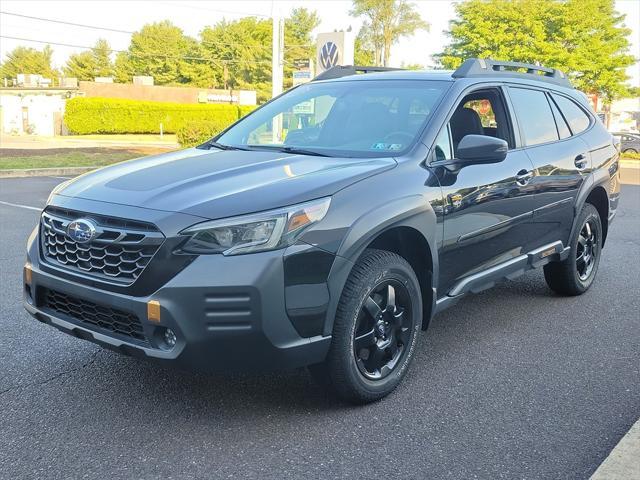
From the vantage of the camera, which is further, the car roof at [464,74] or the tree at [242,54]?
the tree at [242,54]

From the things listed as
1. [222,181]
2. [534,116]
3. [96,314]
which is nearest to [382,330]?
[222,181]

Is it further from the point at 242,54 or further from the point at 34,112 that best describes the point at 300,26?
the point at 34,112

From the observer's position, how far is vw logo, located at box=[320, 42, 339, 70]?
18.6m

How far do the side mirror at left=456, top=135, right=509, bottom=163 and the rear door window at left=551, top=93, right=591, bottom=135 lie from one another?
6.21ft

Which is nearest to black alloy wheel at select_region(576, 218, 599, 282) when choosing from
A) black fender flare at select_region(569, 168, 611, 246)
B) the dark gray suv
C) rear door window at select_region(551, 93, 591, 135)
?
black fender flare at select_region(569, 168, 611, 246)

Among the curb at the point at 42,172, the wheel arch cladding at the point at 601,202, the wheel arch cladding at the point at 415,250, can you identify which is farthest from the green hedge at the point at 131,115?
the wheel arch cladding at the point at 415,250

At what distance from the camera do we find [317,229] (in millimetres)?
3084

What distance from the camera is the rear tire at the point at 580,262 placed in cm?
563

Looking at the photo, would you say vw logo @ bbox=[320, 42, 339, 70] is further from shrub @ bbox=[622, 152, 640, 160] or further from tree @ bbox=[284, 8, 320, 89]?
tree @ bbox=[284, 8, 320, 89]

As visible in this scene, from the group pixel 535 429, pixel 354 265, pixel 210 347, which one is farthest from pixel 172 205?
pixel 535 429

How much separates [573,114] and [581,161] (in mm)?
514

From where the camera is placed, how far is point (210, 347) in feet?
9.75

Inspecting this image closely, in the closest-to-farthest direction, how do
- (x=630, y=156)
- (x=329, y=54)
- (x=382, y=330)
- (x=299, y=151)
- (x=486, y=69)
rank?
1. (x=382, y=330)
2. (x=299, y=151)
3. (x=486, y=69)
4. (x=329, y=54)
5. (x=630, y=156)

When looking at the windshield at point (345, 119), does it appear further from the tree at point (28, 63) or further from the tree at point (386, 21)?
the tree at point (28, 63)
